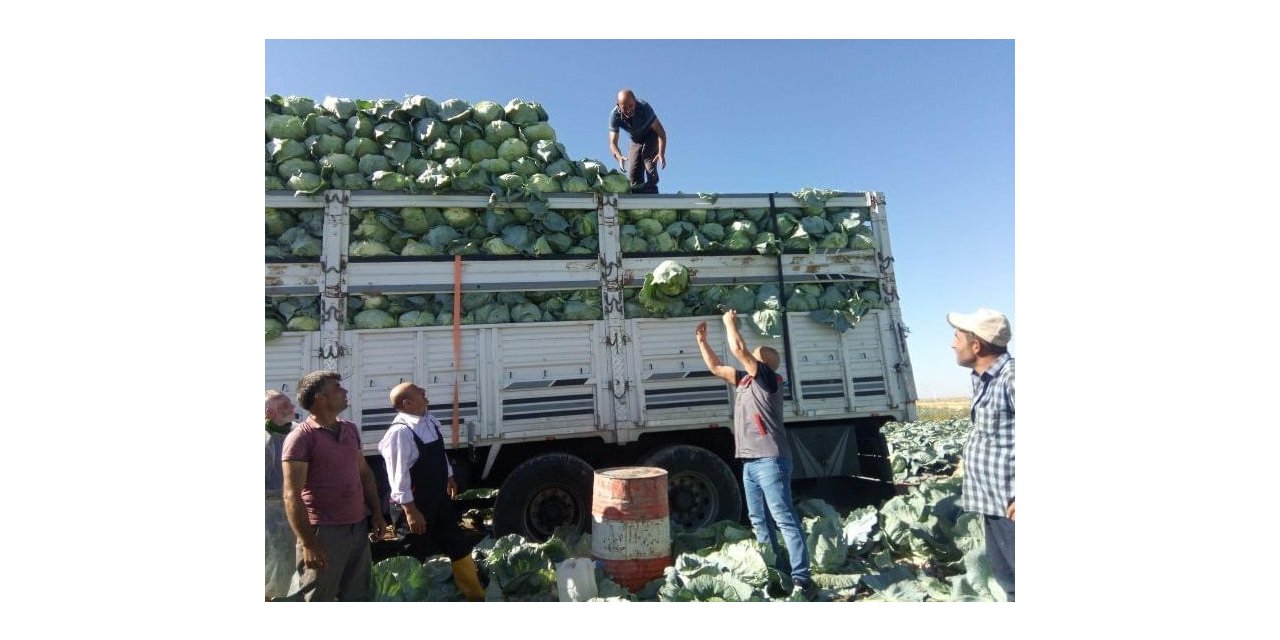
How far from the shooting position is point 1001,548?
3.21 metres

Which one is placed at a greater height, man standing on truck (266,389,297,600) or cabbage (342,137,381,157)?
cabbage (342,137,381,157)

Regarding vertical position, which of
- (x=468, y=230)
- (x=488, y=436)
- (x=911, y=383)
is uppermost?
(x=468, y=230)

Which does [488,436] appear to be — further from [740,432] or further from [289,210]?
[289,210]

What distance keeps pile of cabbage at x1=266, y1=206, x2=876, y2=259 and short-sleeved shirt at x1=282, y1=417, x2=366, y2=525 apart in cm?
225

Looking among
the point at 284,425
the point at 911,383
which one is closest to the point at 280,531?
the point at 284,425

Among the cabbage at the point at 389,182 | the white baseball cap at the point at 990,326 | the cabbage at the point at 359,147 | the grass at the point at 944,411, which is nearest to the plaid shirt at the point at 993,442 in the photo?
the white baseball cap at the point at 990,326

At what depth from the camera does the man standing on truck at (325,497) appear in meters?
3.25

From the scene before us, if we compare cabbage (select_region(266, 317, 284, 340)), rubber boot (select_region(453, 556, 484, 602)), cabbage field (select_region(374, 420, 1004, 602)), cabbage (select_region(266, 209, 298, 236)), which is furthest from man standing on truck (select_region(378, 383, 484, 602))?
cabbage (select_region(266, 209, 298, 236))

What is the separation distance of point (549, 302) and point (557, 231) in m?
0.67

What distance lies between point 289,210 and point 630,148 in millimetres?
3315

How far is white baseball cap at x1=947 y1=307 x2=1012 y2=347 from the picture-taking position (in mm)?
3082

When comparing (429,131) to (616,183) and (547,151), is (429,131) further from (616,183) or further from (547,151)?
(616,183)

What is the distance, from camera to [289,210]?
17.5 feet

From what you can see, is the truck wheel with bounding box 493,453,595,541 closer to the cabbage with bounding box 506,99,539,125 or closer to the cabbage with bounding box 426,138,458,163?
the cabbage with bounding box 426,138,458,163
